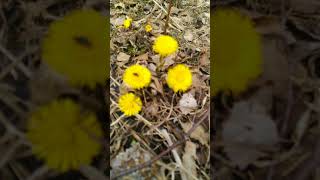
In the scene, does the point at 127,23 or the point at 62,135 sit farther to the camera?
the point at 127,23

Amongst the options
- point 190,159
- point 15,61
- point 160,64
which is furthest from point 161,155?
point 15,61

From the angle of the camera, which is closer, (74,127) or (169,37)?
(74,127)

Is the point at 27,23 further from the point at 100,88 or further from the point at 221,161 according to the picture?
the point at 221,161

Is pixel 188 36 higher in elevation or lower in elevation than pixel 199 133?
higher

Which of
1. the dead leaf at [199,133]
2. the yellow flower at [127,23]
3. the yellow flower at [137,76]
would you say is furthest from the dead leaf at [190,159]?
the yellow flower at [127,23]

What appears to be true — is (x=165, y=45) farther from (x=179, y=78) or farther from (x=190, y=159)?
(x=190, y=159)

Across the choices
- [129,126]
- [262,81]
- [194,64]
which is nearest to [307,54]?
[262,81]
